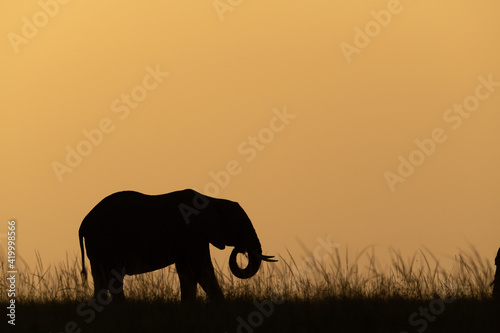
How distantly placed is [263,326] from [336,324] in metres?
0.85

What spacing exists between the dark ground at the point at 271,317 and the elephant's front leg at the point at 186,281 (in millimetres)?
1141

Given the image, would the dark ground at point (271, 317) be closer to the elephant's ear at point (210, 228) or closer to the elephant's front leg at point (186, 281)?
the elephant's front leg at point (186, 281)

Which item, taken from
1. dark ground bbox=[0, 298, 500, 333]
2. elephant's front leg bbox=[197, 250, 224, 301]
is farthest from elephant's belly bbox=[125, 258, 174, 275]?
dark ground bbox=[0, 298, 500, 333]

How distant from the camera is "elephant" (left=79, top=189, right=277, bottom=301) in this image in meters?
13.8

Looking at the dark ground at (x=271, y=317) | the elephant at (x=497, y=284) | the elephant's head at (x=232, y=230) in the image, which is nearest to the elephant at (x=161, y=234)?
the elephant's head at (x=232, y=230)

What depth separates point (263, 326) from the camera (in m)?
10.0

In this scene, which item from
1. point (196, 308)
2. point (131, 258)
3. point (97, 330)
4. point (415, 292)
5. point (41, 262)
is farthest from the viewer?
point (131, 258)

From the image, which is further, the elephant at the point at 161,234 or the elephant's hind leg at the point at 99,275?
the elephant at the point at 161,234

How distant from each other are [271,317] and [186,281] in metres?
3.03

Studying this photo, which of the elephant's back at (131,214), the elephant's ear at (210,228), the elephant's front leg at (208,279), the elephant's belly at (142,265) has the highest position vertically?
the elephant's back at (131,214)

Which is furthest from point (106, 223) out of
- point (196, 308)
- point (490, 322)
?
point (490, 322)

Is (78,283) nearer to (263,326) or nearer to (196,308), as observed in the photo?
(196,308)

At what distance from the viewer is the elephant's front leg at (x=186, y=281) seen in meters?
12.6

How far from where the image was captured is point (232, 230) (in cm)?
1410
